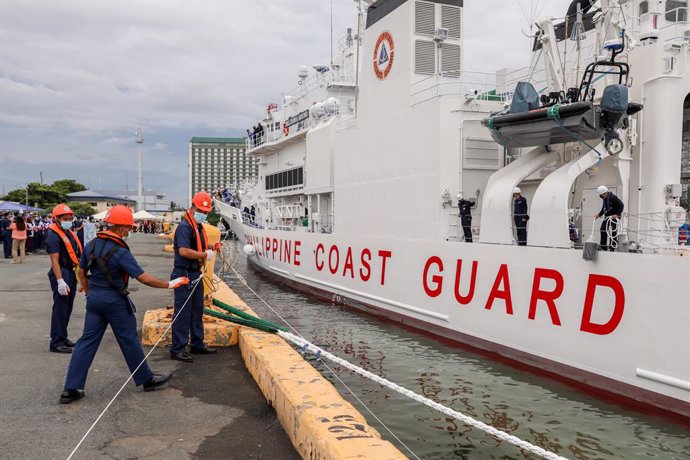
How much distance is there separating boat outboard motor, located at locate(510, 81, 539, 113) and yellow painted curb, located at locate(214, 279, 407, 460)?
15.3 ft

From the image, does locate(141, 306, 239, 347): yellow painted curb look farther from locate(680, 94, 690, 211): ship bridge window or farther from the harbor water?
locate(680, 94, 690, 211): ship bridge window

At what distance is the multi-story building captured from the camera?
107062 millimetres

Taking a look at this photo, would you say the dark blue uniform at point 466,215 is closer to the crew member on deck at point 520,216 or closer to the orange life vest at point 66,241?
the crew member on deck at point 520,216

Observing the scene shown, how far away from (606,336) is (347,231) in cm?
709

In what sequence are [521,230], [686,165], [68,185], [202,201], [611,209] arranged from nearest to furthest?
[202,201] → [611,209] → [521,230] → [686,165] → [68,185]

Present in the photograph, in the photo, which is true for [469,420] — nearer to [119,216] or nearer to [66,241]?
[119,216]

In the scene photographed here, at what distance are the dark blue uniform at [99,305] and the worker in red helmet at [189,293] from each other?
44.5 inches

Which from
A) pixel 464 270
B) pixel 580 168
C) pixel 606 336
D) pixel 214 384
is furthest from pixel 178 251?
pixel 580 168

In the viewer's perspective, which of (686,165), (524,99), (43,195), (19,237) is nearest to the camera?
(524,99)

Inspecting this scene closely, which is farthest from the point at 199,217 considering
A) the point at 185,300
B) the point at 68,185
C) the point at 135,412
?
the point at 68,185

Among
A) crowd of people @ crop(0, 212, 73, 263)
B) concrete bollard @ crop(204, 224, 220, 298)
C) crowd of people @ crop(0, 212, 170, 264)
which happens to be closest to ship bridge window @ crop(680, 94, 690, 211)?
concrete bollard @ crop(204, 224, 220, 298)

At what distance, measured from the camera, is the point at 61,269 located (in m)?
6.20

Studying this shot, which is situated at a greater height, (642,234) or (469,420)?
(642,234)

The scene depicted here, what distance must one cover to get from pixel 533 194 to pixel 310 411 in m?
6.92
